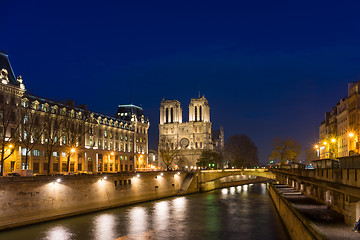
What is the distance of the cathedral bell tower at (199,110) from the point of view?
151375 millimetres

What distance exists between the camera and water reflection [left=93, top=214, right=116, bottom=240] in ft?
114

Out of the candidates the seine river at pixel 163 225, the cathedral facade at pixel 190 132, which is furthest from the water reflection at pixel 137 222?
the cathedral facade at pixel 190 132

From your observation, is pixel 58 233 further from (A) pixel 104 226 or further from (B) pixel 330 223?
(B) pixel 330 223

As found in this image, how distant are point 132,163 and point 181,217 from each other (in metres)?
63.3

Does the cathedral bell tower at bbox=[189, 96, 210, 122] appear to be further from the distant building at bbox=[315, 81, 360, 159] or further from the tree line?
the distant building at bbox=[315, 81, 360, 159]

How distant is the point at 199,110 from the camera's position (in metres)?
154

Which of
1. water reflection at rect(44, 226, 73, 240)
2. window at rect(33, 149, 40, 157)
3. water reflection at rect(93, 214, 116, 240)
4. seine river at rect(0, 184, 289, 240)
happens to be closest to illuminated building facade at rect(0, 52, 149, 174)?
window at rect(33, 149, 40, 157)

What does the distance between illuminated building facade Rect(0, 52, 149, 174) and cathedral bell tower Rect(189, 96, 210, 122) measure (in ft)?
114

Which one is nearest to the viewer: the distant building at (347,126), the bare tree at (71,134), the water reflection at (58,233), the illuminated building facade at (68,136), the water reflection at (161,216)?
the water reflection at (58,233)

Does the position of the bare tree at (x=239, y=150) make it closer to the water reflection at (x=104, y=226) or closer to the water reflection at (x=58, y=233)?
the water reflection at (x=104, y=226)

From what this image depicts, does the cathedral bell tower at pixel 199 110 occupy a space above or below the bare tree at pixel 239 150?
above

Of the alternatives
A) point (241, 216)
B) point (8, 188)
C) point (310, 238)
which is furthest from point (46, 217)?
point (310, 238)

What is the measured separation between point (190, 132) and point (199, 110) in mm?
10354

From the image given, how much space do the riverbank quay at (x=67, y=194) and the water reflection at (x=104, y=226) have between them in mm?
3827
